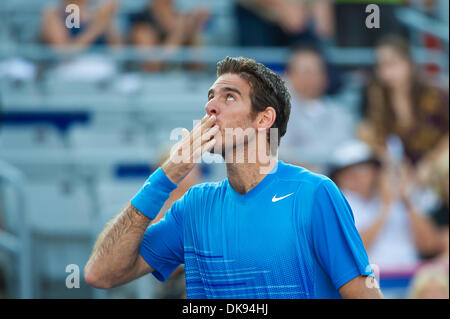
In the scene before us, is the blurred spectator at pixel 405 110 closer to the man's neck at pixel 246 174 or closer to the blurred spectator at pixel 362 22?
the blurred spectator at pixel 362 22

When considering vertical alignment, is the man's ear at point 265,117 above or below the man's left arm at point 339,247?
above

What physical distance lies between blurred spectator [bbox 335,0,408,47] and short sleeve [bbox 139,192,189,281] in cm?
460

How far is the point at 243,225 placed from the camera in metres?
2.25

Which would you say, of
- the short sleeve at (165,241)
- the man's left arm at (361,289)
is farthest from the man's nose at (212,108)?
the man's left arm at (361,289)

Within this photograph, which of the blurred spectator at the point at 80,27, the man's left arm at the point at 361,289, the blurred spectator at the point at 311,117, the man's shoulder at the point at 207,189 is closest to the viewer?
the man's left arm at the point at 361,289

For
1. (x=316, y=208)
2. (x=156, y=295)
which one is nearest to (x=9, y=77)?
(x=156, y=295)

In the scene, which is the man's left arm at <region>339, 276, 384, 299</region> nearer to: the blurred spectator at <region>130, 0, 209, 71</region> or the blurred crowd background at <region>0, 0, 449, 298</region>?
the blurred crowd background at <region>0, 0, 449, 298</region>

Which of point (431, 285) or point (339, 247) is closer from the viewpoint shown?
point (339, 247)

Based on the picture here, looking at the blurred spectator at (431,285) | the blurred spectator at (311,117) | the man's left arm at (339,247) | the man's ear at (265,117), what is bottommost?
the blurred spectator at (431,285)

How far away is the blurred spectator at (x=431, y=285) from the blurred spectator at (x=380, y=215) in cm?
37

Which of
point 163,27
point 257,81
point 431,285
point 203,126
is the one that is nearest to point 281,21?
point 163,27

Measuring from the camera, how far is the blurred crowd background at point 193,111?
17.6ft

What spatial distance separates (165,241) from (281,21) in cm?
446

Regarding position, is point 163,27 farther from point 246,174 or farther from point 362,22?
point 246,174
